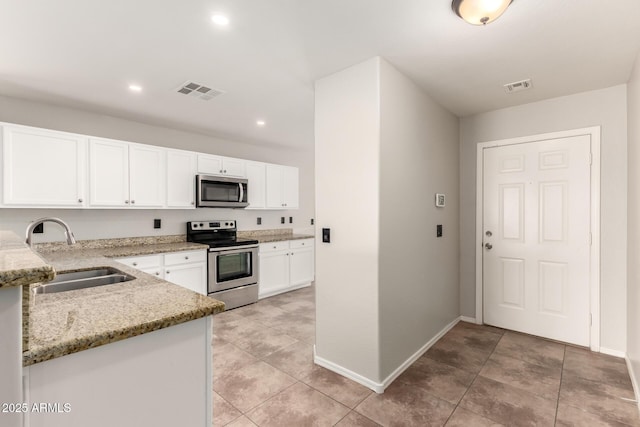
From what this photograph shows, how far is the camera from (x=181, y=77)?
2512 millimetres

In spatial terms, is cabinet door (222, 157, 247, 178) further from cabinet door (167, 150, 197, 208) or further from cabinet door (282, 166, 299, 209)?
cabinet door (282, 166, 299, 209)

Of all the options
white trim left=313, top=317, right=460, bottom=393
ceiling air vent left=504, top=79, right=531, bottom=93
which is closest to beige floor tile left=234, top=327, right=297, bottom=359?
white trim left=313, top=317, right=460, bottom=393

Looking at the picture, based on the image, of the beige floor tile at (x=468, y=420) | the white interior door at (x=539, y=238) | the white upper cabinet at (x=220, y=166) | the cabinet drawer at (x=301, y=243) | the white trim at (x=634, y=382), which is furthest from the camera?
the cabinet drawer at (x=301, y=243)

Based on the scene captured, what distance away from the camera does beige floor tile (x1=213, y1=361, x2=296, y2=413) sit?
2062mm

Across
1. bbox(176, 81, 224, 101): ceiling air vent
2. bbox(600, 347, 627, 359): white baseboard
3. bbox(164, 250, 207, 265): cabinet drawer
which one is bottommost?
bbox(600, 347, 627, 359): white baseboard

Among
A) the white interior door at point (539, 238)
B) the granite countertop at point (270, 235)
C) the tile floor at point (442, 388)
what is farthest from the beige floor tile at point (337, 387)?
the granite countertop at point (270, 235)

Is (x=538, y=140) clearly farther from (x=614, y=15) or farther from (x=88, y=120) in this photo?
(x=88, y=120)

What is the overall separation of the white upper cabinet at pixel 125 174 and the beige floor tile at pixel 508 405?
3606mm

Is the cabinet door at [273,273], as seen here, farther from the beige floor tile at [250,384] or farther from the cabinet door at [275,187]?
the beige floor tile at [250,384]

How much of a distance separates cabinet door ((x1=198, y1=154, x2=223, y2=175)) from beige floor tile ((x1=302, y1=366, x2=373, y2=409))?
2.82m

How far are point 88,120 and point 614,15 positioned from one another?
4.53m

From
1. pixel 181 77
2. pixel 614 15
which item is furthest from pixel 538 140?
pixel 181 77

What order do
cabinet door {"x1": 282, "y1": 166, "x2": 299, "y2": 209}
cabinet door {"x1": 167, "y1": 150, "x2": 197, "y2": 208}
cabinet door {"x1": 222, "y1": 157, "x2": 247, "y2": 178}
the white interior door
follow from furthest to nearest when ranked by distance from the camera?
cabinet door {"x1": 282, "y1": 166, "x2": 299, "y2": 209}
cabinet door {"x1": 222, "y1": 157, "x2": 247, "y2": 178}
cabinet door {"x1": 167, "y1": 150, "x2": 197, "y2": 208}
the white interior door

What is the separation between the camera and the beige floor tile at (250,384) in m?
2.06
